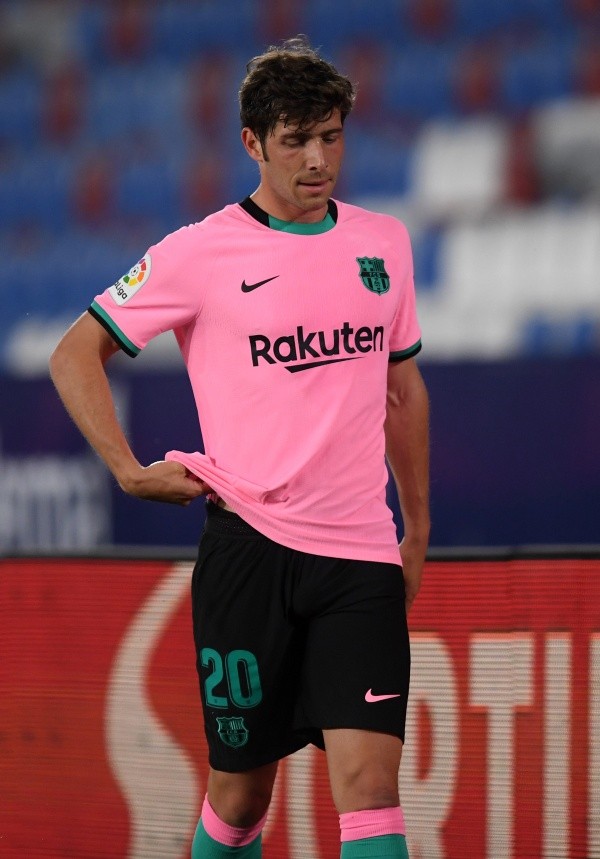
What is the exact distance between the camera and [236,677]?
7.55ft

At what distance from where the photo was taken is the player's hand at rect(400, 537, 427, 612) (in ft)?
8.07

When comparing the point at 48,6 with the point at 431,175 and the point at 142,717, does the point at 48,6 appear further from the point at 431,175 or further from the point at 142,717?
→ the point at 142,717

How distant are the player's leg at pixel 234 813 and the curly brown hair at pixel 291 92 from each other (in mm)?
1134

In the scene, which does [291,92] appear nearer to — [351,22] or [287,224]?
[287,224]

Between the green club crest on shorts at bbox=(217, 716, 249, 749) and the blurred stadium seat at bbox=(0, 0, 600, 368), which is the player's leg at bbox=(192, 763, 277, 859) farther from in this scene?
the blurred stadium seat at bbox=(0, 0, 600, 368)

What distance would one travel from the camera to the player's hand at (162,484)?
2.22m

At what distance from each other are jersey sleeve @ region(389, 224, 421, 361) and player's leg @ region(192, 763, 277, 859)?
31.3 inches

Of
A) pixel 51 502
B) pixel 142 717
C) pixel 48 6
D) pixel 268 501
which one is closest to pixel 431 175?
pixel 51 502

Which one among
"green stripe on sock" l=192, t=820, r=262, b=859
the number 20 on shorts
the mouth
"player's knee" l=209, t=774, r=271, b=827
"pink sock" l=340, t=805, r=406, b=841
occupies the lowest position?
"green stripe on sock" l=192, t=820, r=262, b=859

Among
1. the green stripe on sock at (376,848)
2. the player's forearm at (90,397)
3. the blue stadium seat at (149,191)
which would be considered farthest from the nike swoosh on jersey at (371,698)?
the blue stadium seat at (149,191)

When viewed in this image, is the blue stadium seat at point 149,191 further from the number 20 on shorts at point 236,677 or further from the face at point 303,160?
the number 20 on shorts at point 236,677

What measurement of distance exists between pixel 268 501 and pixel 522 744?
0.94 meters

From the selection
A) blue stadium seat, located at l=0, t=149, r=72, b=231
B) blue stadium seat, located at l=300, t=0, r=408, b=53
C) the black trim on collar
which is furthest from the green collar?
blue stadium seat, located at l=0, t=149, r=72, b=231

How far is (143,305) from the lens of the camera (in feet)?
→ 7.45
